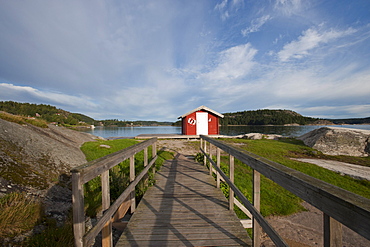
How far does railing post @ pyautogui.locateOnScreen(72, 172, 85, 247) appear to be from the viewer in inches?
60.8

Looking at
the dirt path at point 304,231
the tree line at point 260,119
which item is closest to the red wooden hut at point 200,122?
the dirt path at point 304,231

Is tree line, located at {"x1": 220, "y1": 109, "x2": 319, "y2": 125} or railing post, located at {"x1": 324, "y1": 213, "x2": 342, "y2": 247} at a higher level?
tree line, located at {"x1": 220, "y1": 109, "x2": 319, "y2": 125}

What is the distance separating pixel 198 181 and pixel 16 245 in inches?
154

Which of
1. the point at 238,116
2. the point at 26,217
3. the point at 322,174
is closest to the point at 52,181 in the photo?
the point at 26,217

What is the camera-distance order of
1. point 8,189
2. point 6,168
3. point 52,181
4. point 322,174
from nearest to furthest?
point 8,189 → point 6,168 → point 52,181 → point 322,174

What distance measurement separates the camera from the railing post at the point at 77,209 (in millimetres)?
1544

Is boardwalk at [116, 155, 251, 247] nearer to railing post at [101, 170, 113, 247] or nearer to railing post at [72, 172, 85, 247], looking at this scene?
railing post at [101, 170, 113, 247]

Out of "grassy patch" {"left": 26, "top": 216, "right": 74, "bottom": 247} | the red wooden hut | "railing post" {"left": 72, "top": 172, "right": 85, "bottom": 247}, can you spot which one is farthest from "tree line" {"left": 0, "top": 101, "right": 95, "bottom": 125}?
"railing post" {"left": 72, "top": 172, "right": 85, "bottom": 247}

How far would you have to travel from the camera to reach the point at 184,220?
302 cm

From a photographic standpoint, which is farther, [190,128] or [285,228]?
[190,128]

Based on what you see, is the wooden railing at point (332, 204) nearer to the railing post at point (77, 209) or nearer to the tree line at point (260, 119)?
the railing post at point (77, 209)

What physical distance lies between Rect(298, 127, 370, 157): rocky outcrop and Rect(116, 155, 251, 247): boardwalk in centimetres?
1421

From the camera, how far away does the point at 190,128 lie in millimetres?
21062

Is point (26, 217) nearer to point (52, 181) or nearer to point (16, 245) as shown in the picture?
point (16, 245)
